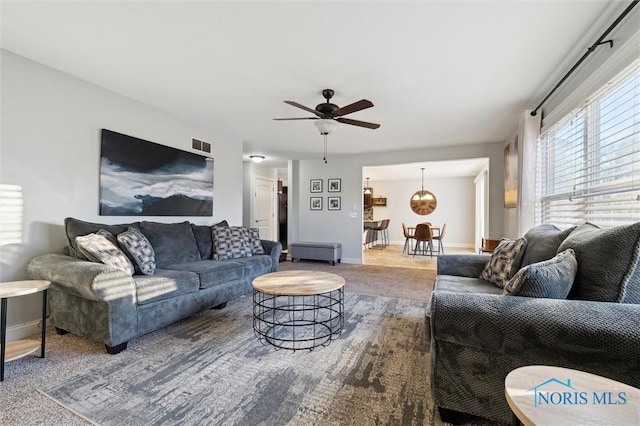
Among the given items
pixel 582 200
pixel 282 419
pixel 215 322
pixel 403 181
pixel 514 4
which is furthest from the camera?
pixel 403 181

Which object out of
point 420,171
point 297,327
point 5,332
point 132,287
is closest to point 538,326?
point 297,327

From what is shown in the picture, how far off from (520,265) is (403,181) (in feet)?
26.1

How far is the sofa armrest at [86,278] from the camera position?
6.72 feet

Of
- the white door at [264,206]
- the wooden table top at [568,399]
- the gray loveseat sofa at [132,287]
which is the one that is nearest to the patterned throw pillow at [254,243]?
the gray loveseat sofa at [132,287]

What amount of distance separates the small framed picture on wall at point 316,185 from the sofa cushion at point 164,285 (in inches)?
163

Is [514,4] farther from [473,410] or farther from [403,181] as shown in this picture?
[403,181]

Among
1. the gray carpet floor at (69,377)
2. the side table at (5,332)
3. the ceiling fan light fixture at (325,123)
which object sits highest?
the ceiling fan light fixture at (325,123)

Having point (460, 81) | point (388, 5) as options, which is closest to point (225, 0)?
point (388, 5)

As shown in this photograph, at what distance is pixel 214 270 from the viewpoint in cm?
304

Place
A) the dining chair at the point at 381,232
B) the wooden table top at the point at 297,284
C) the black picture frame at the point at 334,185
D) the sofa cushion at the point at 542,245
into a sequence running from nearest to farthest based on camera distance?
the sofa cushion at the point at 542,245, the wooden table top at the point at 297,284, the black picture frame at the point at 334,185, the dining chair at the point at 381,232

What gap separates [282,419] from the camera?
1461 mm

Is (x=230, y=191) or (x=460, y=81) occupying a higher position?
(x=460, y=81)

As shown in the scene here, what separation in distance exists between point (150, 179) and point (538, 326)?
387 centimetres

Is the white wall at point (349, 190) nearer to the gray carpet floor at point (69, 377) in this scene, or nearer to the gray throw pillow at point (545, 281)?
the gray carpet floor at point (69, 377)
